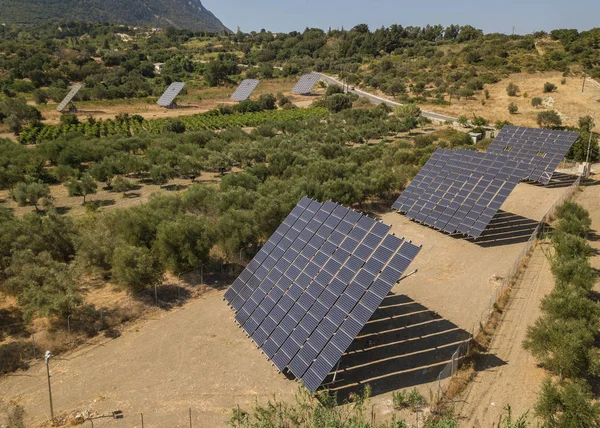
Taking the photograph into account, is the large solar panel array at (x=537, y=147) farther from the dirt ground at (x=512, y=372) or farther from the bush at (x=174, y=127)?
the bush at (x=174, y=127)

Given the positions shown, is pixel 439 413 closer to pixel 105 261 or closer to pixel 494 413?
pixel 494 413

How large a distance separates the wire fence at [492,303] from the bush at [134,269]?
43.3 ft

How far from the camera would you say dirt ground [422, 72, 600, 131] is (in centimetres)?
6575

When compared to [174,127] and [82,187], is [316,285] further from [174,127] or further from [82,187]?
[174,127]

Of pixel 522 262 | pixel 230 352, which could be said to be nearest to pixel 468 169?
pixel 522 262

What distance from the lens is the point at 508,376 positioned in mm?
16219

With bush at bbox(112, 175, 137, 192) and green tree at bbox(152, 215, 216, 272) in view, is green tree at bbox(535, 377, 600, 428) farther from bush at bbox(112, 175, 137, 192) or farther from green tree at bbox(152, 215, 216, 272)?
bush at bbox(112, 175, 137, 192)

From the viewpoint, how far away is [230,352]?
17359 mm

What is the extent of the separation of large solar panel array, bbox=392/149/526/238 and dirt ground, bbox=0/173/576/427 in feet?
20.2

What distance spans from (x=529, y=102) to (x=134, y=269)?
7162 cm

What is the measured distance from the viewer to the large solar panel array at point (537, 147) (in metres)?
37.6

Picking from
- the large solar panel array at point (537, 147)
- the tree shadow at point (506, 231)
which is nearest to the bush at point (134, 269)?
the tree shadow at point (506, 231)

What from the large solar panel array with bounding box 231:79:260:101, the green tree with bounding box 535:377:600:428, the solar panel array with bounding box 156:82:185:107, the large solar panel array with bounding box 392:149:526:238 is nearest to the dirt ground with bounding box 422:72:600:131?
the large solar panel array with bounding box 231:79:260:101

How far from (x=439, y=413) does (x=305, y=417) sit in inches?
171
